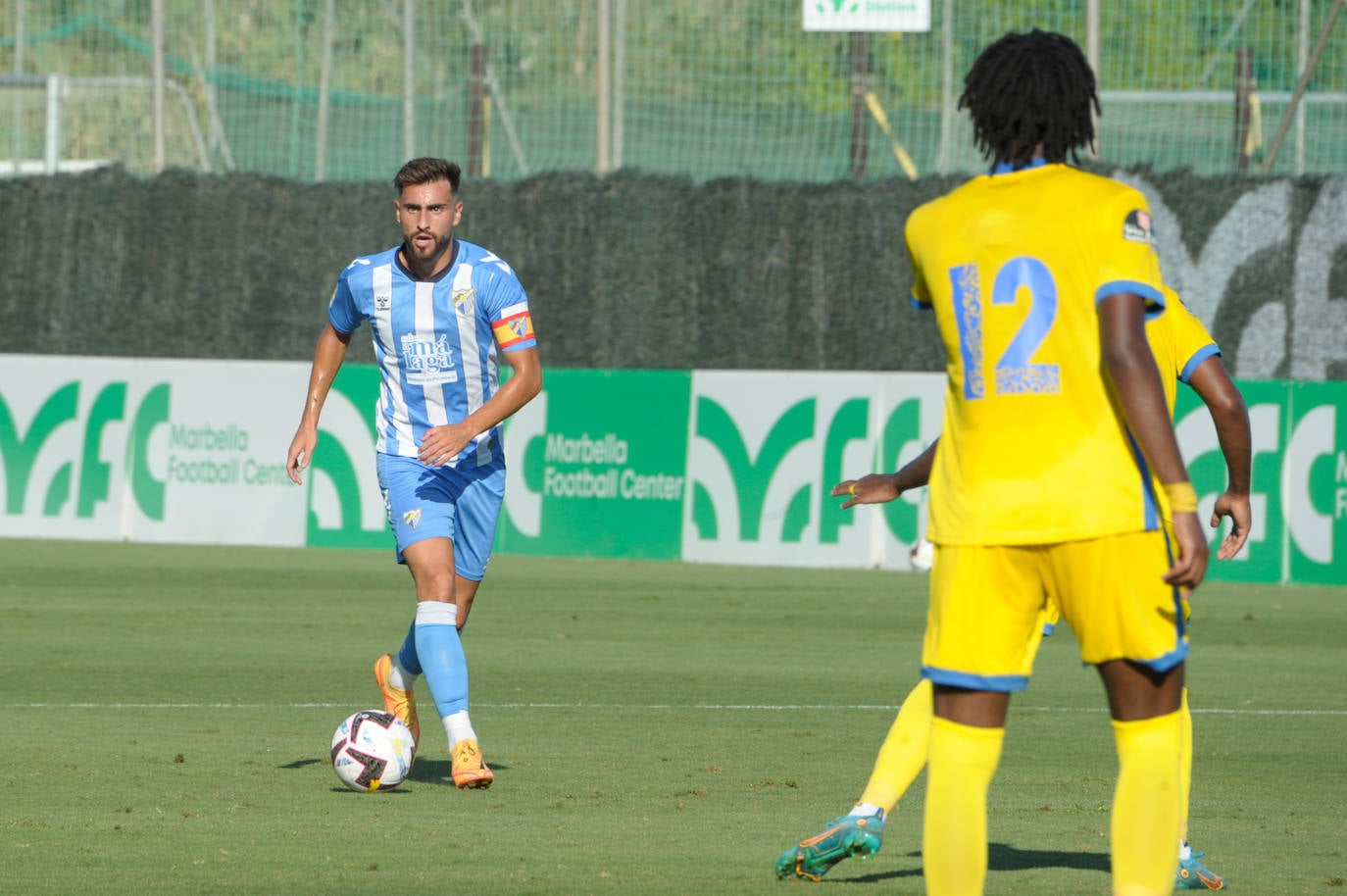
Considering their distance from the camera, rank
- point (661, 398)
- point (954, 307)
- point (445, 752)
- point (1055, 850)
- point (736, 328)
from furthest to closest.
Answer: point (736, 328)
point (661, 398)
point (445, 752)
point (1055, 850)
point (954, 307)

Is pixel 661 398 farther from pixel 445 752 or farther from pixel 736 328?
pixel 445 752

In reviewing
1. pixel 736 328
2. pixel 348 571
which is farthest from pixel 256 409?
pixel 736 328

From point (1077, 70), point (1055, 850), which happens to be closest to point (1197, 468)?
point (1055, 850)

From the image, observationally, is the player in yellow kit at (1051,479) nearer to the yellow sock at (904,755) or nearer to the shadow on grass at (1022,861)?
the yellow sock at (904,755)

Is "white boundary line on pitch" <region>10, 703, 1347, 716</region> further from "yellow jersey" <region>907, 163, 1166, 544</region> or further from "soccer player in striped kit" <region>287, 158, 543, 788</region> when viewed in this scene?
"yellow jersey" <region>907, 163, 1166, 544</region>

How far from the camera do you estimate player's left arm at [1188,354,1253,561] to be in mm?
5762

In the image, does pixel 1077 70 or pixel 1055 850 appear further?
pixel 1055 850

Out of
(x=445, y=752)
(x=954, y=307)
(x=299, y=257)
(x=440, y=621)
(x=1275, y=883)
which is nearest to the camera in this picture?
(x=954, y=307)

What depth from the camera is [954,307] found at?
4672mm

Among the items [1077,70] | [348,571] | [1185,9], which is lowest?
[348,571]

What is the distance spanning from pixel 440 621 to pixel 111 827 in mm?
1618

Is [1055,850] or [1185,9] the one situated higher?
[1185,9]

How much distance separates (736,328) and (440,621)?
14.2 meters

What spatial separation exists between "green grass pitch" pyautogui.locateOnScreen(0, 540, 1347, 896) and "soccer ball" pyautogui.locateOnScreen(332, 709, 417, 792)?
0.07m
